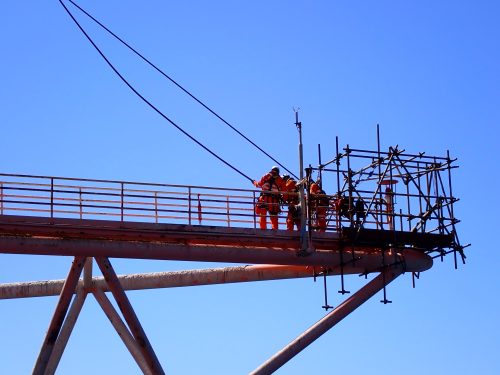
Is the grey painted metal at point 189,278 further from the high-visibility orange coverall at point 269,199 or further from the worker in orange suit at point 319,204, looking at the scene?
the high-visibility orange coverall at point 269,199

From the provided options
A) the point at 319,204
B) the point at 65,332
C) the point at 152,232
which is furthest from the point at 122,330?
the point at 319,204

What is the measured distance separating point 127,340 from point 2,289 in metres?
5.09

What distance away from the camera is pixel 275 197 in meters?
36.2

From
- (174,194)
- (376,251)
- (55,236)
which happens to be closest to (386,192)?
(376,251)

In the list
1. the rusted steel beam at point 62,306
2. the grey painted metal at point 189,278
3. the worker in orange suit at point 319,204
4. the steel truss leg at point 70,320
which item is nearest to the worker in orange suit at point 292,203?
the worker in orange suit at point 319,204

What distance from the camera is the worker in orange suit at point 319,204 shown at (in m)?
36.5

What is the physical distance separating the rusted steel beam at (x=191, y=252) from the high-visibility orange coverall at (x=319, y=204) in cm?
101

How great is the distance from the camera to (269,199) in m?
36.1

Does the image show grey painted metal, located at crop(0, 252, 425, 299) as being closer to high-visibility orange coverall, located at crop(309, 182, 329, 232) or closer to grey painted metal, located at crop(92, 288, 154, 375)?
grey painted metal, located at crop(92, 288, 154, 375)

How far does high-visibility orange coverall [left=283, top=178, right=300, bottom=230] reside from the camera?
35.9m

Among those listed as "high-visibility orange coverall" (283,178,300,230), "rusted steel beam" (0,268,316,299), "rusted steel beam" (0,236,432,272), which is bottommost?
"rusted steel beam" (0,268,316,299)

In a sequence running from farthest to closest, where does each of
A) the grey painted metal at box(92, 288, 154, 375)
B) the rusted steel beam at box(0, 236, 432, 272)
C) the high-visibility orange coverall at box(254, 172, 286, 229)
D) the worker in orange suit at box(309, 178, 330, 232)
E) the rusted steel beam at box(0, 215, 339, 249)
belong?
1. the worker in orange suit at box(309, 178, 330, 232)
2. the high-visibility orange coverall at box(254, 172, 286, 229)
3. the grey painted metal at box(92, 288, 154, 375)
4. the rusted steel beam at box(0, 236, 432, 272)
5. the rusted steel beam at box(0, 215, 339, 249)

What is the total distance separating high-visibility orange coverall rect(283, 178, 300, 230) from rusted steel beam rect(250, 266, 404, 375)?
9.03ft

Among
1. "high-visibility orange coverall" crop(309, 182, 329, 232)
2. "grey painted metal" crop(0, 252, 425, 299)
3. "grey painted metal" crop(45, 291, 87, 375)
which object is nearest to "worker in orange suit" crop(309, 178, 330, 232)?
"high-visibility orange coverall" crop(309, 182, 329, 232)
